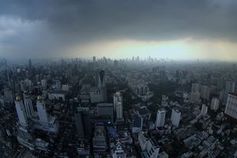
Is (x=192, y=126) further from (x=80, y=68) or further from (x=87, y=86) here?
(x=80, y=68)

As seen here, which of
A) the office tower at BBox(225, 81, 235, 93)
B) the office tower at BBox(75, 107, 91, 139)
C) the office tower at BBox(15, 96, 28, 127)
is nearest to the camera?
the office tower at BBox(75, 107, 91, 139)

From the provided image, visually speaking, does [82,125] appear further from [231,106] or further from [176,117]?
[231,106]

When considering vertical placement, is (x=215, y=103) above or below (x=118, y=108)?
above

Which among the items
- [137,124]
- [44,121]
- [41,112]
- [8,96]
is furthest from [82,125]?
[8,96]

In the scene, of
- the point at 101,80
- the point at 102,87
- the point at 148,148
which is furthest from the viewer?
the point at 101,80

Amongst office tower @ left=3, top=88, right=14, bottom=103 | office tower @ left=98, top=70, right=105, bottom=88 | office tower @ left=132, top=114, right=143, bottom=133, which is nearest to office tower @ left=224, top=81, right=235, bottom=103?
office tower @ left=132, top=114, right=143, bottom=133

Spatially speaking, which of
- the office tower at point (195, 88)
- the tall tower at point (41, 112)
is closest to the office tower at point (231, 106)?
the office tower at point (195, 88)

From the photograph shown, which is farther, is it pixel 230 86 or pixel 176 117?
pixel 230 86

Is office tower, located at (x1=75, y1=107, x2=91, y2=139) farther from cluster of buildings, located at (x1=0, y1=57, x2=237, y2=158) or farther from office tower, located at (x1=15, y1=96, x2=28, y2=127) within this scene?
office tower, located at (x1=15, y1=96, x2=28, y2=127)

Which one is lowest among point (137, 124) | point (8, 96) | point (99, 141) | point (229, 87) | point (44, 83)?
point (99, 141)
